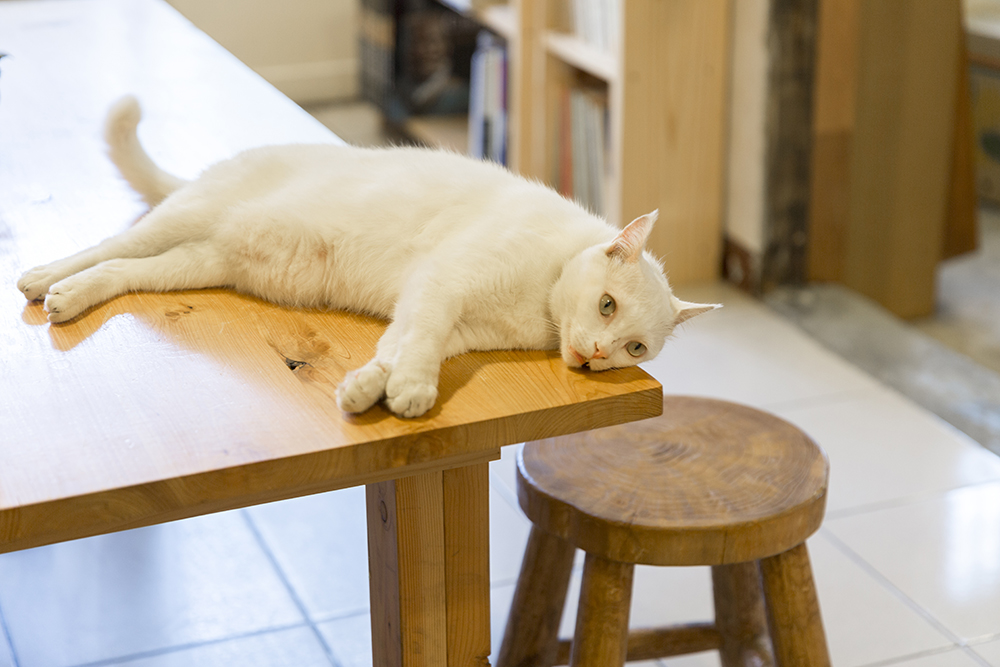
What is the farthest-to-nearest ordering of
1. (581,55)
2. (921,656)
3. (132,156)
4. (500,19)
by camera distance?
(500,19), (581,55), (921,656), (132,156)

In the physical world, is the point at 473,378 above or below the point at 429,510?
above

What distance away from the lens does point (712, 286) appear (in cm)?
304

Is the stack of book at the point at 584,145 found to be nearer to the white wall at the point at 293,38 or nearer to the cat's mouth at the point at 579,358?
the white wall at the point at 293,38

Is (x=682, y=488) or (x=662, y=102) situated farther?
(x=662, y=102)

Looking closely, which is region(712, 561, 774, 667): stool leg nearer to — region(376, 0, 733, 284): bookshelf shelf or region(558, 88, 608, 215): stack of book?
region(376, 0, 733, 284): bookshelf shelf

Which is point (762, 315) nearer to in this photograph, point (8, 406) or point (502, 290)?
point (502, 290)

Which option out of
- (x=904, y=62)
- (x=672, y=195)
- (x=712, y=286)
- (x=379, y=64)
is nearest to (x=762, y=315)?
(x=712, y=286)

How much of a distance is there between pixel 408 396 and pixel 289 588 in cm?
113

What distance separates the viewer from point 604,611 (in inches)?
46.2

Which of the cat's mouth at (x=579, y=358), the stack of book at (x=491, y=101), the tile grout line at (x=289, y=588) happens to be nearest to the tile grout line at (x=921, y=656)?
the tile grout line at (x=289, y=588)

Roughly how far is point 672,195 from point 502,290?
6.52ft

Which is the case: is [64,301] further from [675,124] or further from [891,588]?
[675,124]

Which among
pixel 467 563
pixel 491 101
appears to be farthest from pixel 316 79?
pixel 467 563

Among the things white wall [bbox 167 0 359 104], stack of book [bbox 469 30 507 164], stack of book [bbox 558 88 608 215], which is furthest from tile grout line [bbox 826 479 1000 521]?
white wall [bbox 167 0 359 104]
